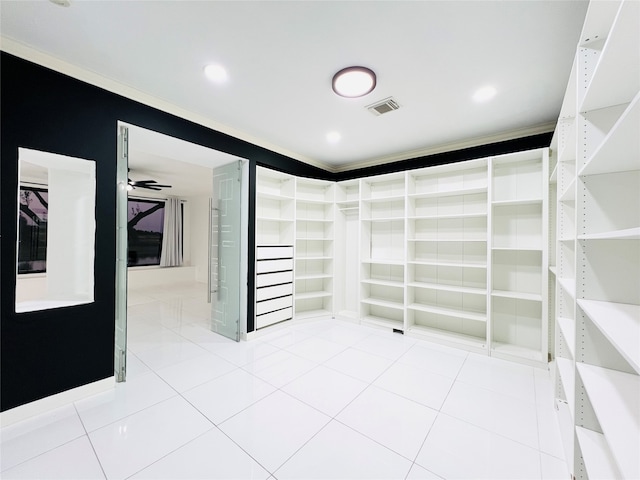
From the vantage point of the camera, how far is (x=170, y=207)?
327 inches

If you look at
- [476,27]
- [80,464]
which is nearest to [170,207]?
[80,464]

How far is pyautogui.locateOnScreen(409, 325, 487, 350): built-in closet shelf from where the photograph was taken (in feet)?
10.6

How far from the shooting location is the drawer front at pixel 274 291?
3678 millimetres

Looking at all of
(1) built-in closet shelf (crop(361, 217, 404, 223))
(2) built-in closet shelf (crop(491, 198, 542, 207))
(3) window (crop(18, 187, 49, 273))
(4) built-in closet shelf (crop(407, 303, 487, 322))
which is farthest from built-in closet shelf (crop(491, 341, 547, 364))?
(3) window (crop(18, 187, 49, 273))

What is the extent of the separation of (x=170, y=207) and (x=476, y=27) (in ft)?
29.1

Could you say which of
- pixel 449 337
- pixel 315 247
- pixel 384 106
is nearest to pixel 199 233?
pixel 315 247

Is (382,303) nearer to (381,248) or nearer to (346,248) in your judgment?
(381,248)

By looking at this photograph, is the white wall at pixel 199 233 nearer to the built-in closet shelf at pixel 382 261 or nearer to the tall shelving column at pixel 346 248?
the tall shelving column at pixel 346 248

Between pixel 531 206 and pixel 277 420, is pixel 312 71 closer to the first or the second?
pixel 277 420

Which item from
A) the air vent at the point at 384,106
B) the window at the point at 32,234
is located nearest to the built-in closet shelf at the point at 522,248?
the air vent at the point at 384,106

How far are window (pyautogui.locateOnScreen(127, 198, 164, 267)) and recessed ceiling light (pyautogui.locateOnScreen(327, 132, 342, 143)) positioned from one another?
23.1 feet

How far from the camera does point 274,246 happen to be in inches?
153

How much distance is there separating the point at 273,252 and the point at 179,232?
20.0 feet

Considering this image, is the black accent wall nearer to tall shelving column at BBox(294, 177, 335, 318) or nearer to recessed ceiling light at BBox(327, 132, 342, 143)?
recessed ceiling light at BBox(327, 132, 342, 143)
